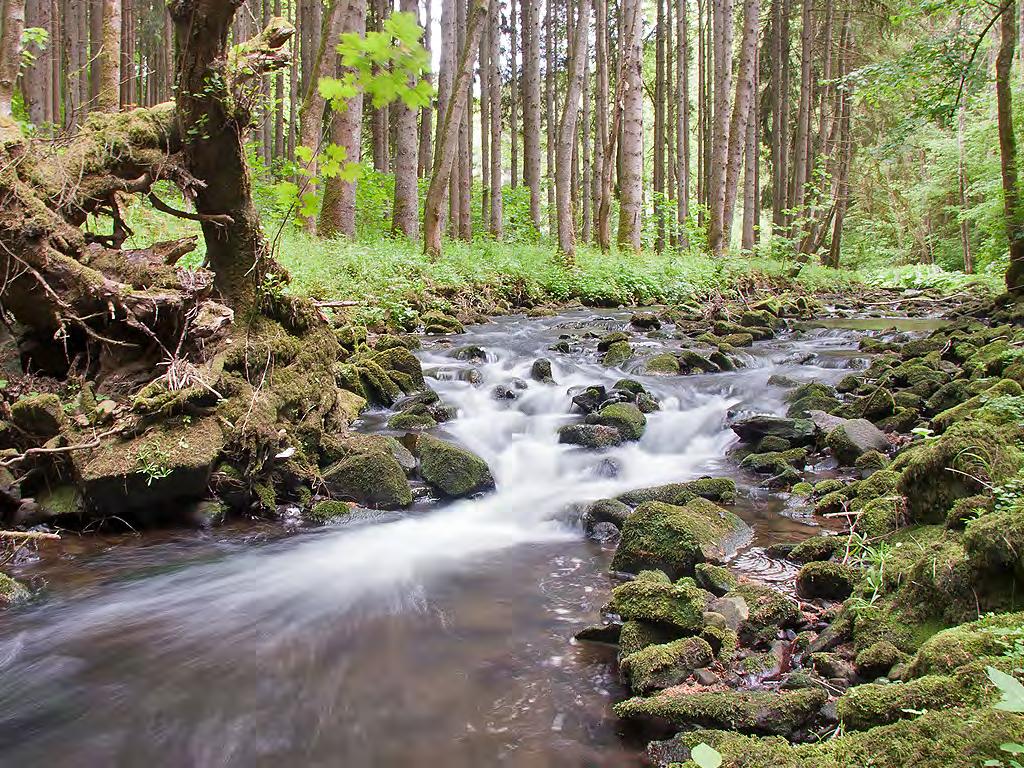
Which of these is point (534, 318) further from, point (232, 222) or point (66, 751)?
point (66, 751)

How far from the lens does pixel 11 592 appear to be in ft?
13.7

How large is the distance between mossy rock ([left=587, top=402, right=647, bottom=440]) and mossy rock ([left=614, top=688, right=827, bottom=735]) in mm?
4808

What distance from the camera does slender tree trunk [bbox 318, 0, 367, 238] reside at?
13281mm

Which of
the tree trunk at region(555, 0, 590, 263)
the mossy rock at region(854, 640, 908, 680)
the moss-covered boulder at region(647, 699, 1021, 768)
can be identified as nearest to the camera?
the moss-covered boulder at region(647, 699, 1021, 768)

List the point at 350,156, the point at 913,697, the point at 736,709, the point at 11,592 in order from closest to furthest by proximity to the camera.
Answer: the point at 913,697, the point at 736,709, the point at 11,592, the point at 350,156

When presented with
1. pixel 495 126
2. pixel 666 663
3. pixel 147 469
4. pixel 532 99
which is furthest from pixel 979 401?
pixel 495 126

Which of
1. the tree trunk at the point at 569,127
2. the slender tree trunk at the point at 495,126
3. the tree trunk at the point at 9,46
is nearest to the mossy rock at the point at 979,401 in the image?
the tree trunk at the point at 9,46

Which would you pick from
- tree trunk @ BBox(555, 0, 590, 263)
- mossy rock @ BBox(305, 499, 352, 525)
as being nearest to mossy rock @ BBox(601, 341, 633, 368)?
mossy rock @ BBox(305, 499, 352, 525)

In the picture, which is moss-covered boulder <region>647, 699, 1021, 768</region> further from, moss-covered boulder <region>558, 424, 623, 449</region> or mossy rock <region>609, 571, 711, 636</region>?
moss-covered boulder <region>558, 424, 623, 449</region>

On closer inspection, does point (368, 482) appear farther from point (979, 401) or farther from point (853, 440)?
point (979, 401)

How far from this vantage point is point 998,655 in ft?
7.91

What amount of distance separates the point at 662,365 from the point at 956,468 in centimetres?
643

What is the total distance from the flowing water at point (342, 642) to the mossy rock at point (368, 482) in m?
0.20

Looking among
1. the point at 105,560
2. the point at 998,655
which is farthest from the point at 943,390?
the point at 105,560
